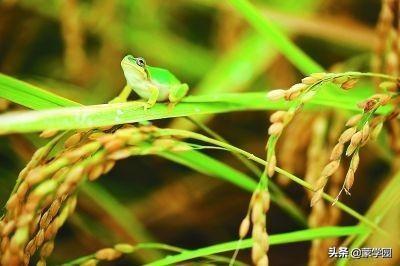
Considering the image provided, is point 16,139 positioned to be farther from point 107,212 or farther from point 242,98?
point 242,98

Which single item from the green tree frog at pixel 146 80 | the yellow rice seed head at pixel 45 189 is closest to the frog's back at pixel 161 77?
the green tree frog at pixel 146 80

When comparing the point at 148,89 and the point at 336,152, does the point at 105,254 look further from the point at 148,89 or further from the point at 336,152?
the point at 336,152

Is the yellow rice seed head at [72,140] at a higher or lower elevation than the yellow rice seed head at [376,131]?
lower

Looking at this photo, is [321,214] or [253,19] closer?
[321,214]

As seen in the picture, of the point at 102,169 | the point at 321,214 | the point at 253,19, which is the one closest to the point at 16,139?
the point at 102,169

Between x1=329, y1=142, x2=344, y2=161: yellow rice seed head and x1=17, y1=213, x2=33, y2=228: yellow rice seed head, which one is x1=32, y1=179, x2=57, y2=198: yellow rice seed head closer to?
x1=17, y1=213, x2=33, y2=228: yellow rice seed head

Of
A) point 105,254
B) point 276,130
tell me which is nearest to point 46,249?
point 105,254

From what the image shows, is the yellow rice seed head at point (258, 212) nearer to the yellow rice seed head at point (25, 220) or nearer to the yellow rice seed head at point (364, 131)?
the yellow rice seed head at point (364, 131)

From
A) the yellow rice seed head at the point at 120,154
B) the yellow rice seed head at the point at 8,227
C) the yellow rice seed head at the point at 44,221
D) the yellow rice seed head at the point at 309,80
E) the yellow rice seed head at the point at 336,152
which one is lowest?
the yellow rice seed head at the point at 8,227
